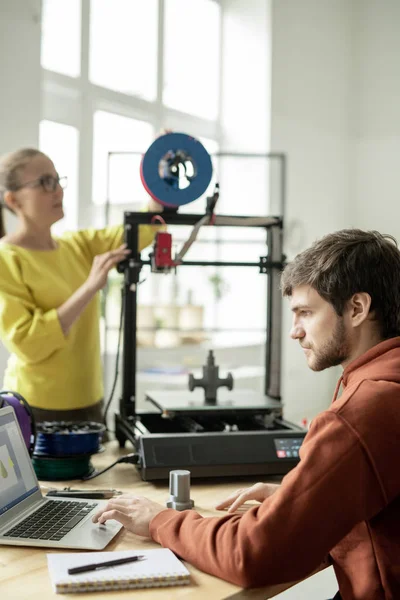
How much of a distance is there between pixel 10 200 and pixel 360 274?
1323mm

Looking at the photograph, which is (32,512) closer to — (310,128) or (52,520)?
(52,520)

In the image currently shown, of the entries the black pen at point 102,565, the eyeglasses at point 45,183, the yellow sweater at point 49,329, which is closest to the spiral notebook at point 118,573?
the black pen at point 102,565

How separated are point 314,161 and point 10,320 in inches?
136

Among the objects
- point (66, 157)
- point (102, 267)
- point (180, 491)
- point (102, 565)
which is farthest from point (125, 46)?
point (102, 565)

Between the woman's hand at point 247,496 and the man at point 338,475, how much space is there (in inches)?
8.4

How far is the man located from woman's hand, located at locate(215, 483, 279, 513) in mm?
213

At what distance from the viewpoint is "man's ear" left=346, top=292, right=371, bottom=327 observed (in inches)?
49.1

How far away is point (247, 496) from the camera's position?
1487mm

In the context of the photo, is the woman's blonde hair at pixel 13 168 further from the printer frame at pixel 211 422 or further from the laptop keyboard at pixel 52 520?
the laptop keyboard at pixel 52 520

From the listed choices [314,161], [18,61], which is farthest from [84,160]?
[314,161]

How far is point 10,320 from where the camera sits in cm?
203

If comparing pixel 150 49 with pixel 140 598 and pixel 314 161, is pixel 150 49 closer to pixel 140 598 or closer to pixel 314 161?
pixel 314 161

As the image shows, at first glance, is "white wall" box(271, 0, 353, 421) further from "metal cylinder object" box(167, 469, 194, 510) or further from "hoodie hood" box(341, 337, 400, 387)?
"hoodie hood" box(341, 337, 400, 387)

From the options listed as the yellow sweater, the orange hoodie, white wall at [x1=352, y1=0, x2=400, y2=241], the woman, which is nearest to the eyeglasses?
the woman
